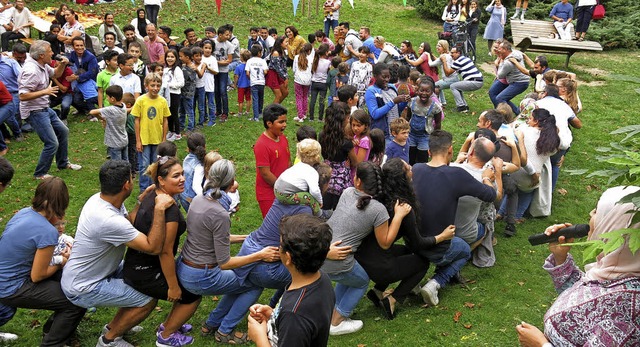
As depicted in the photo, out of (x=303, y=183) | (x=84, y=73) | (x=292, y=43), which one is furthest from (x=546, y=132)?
(x=84, y=73)

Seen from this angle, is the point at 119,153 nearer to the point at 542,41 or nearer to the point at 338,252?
the point at 338,252

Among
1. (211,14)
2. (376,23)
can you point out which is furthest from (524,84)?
(211,14)

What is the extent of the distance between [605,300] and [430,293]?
130 inches

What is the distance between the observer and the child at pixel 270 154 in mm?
7059

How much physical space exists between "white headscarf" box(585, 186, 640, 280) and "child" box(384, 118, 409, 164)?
4713 millimetres

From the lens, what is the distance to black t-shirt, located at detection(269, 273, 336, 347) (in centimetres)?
336

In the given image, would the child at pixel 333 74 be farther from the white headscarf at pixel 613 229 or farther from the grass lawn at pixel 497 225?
the white headscarf at pixel 613 229

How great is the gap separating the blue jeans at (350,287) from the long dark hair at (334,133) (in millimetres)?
2017

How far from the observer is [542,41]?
16.5 metres

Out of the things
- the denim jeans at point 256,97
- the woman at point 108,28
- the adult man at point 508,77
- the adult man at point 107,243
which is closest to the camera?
the adult man at point 107,243

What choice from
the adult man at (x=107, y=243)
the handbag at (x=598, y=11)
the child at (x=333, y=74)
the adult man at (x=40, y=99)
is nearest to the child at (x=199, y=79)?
the child at (x=333, y=74)

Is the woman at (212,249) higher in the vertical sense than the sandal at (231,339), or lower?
higher

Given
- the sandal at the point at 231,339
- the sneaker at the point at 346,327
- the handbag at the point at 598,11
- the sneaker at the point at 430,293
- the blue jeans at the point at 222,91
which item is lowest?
the sandal at the point at 231,339

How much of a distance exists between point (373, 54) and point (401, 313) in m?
8.56
